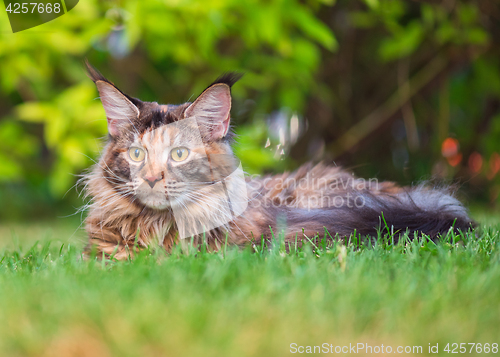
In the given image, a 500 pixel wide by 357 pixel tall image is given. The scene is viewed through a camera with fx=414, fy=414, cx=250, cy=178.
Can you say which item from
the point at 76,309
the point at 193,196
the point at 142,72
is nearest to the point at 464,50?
the point at 142,72

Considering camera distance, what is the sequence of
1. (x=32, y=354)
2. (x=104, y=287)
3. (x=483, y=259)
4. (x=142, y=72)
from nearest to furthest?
(x=32, y=354), (x=104, y=287), (x=483, y=259), (x=142, y=72)

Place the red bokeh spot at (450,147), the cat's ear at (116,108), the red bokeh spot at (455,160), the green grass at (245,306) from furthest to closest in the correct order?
the red bokeh spot at (455,160), the red bokeh spot at (450,147), the cat's ear at (116,108), the green grass at (245,306)

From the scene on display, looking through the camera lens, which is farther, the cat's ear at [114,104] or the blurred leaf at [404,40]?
the blurred leaf at [404,40]

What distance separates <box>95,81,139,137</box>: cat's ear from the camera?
5.97ft

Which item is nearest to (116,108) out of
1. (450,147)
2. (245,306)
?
(245,306)

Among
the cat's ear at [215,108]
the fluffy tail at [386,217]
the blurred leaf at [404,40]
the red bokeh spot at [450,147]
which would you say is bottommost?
the red bokeh spot at [450,147]

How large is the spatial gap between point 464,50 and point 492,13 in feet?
1.48

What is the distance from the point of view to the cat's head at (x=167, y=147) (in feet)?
5.76

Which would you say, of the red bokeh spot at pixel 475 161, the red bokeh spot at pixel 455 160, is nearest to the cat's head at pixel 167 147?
the red bokeh spot at pixel 455 160

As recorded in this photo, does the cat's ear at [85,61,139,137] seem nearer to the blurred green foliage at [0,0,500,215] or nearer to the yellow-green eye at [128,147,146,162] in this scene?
the yellow-green eye at [128,147,146,162]

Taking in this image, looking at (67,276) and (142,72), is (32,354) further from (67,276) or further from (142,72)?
(142,72)

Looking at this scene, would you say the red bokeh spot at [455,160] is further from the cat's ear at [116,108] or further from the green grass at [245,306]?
the cat's ear at [116,108]

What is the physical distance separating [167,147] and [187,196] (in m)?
0.23

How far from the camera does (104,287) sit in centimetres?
113
